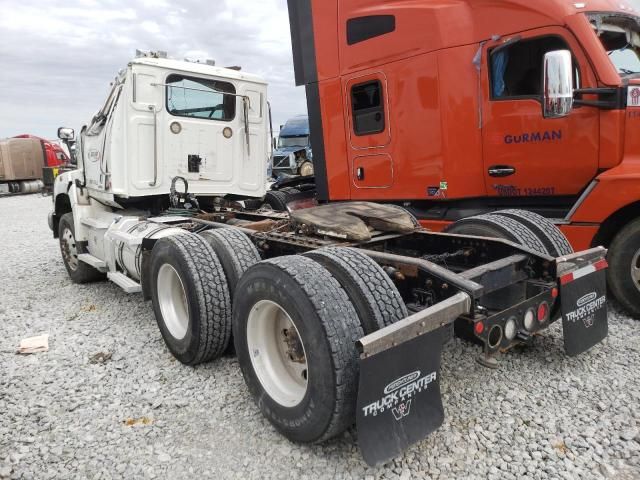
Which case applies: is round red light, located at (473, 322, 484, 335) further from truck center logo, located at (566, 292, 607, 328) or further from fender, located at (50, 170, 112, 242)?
fender, located at (50, 170, 112, 242)

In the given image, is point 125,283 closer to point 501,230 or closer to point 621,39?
point 501,230

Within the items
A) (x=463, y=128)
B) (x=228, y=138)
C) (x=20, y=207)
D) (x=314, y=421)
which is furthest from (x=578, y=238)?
(x=20, y=207)

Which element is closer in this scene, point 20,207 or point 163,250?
point 163,250

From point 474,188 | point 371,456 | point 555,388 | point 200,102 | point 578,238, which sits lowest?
point 555,388

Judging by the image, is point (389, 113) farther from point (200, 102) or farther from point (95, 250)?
point (95, 250)

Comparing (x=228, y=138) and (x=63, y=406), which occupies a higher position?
(x=228, y=138)

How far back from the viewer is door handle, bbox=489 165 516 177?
4816 mm

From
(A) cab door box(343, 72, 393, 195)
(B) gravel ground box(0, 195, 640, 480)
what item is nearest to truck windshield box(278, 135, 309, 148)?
(A) cab door box(343, 72, 393, 195)

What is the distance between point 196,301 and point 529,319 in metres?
2.06

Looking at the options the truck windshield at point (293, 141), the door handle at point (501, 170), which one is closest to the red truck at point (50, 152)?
the truck windshield at point (293, 141)

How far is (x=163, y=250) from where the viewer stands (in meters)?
3.67

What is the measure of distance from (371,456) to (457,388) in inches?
46.3

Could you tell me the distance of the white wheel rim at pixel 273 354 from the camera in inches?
107

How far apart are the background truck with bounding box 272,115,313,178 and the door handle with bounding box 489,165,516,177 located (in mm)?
10154
